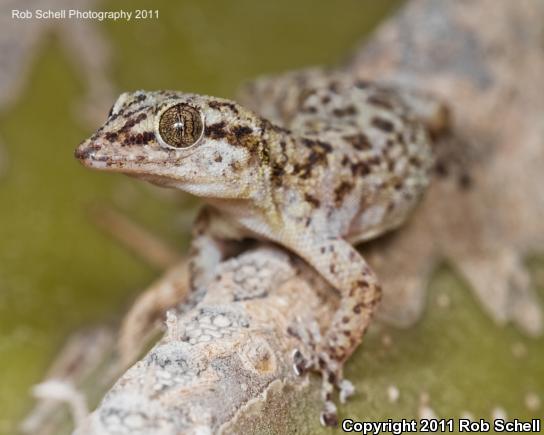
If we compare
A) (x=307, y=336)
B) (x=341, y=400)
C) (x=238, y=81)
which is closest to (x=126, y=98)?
(x=307, y=336)

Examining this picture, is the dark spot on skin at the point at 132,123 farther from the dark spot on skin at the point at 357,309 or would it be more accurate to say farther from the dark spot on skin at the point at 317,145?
the dark spot on skin at the point at 357,309

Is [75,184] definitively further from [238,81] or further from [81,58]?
[238,81]

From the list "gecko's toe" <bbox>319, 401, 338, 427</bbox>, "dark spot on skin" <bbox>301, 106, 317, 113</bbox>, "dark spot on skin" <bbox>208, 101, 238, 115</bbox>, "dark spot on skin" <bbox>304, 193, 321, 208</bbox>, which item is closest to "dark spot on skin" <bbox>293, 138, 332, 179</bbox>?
"dark spot on skin" <bbox>304, 193, 321, 208</bbox>

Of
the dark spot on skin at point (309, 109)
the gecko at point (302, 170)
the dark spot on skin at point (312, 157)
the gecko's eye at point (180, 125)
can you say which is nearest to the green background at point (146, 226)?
the gecko at point (302, 170)

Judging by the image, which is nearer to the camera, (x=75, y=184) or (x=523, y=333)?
(x=523, y=333)

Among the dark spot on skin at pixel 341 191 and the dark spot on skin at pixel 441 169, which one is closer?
the dark spot on skin at pixel 341 191

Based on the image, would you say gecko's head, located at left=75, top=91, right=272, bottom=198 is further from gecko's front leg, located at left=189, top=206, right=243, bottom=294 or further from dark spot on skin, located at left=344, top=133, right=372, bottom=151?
dark spot on skin, located at left=344, top=133, right=372, bottom=151

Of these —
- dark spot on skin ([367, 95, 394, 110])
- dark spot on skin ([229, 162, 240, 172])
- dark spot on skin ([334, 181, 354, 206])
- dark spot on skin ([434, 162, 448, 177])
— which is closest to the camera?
dark spot on skin ([229, 162, 240, 172])

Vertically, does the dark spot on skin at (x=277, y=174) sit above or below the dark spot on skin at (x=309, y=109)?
below
